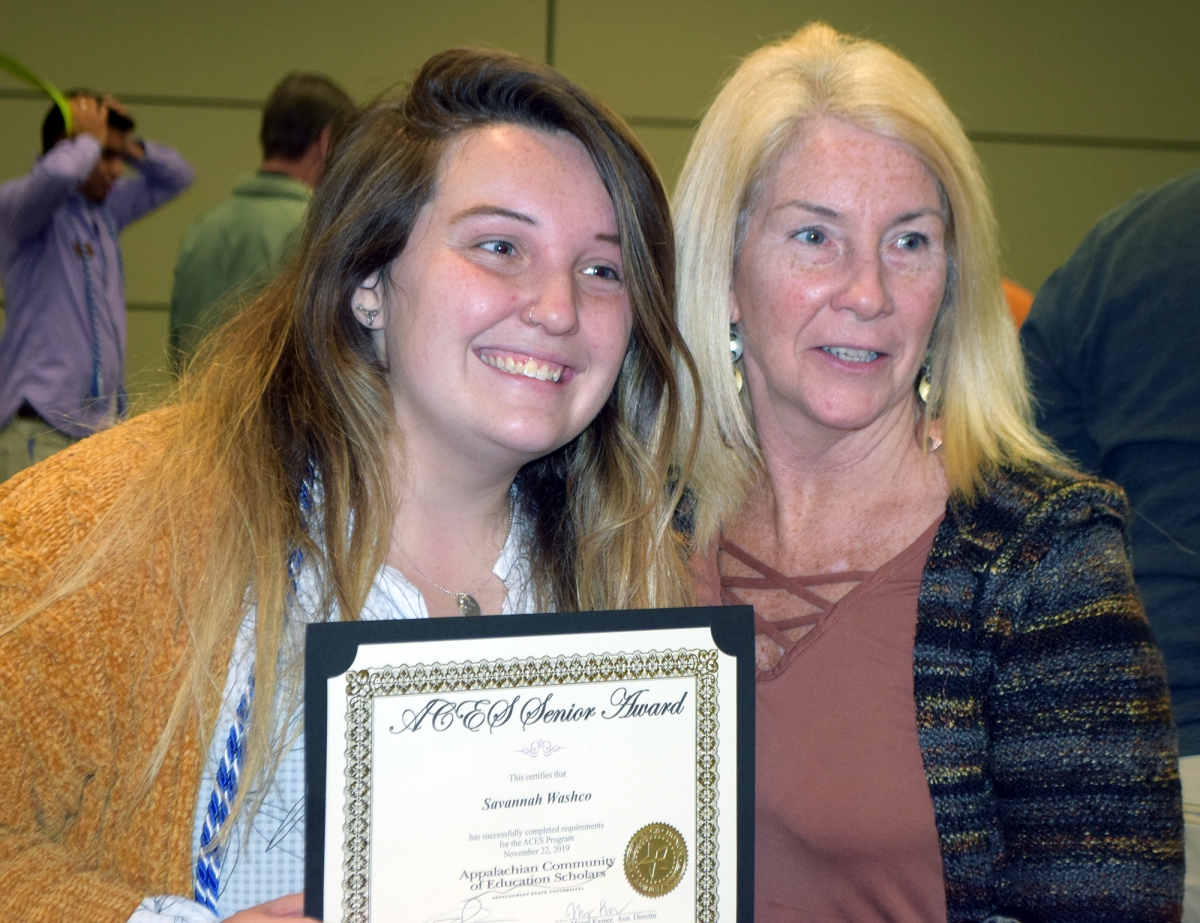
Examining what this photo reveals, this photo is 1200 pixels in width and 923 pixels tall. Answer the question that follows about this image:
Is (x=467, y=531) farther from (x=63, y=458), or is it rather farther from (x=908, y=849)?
(x=908, y=849)

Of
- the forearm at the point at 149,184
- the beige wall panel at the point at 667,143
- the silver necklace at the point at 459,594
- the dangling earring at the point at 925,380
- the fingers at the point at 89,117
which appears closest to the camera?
the silver necklace at the point at 459,594

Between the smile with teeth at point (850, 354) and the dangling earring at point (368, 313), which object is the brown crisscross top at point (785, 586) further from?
the dangling earring at point (368, 313)

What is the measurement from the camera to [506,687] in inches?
39.4

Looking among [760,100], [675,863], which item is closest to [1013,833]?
[675,863]

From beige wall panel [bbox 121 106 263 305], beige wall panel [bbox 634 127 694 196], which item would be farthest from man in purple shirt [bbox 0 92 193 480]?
beige wall panel [bbox 634 127 694 196]

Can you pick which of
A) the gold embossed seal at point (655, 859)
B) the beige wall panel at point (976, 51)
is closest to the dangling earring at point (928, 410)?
the gold embossed seal at point (655, 859)

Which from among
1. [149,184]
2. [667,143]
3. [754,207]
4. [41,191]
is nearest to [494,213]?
[754,207]

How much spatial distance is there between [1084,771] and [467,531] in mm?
751

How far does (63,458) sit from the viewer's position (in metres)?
1.19

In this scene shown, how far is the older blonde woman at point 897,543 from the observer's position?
1.18 m

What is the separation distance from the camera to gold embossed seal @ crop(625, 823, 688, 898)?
104 cm

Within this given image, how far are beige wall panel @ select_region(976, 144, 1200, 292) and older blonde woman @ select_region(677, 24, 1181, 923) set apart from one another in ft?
11.4
